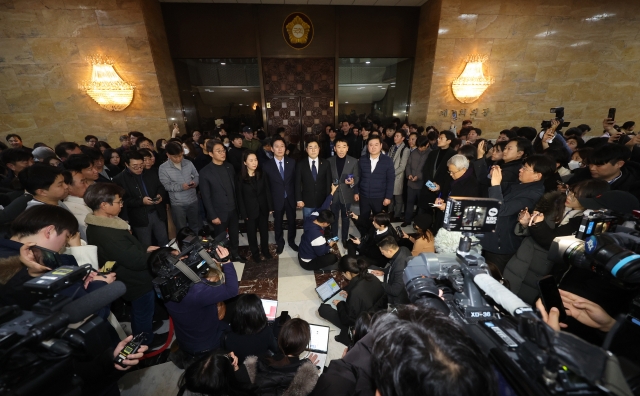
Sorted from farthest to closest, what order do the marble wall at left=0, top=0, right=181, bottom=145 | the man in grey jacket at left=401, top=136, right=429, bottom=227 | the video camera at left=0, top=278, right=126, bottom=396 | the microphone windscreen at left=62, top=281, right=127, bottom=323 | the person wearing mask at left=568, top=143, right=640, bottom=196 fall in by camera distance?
1. the marble wall at left=0, top=0, right=181, bottom=145
2. the man in grey jacket at left=401, top=136, right=429, bottom=227
3. the person wearing mask at left=568, top=143, right=640, bottom=196
4. the microphone windscreen at left=62, top=281, right=127, bottom=323
5. the video camera at left=0, top=278, right=126, bottom=396

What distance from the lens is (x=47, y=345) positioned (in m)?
0.83

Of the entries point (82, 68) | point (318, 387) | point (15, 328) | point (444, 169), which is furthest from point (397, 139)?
point (82, 68)

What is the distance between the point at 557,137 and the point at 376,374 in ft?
17.1

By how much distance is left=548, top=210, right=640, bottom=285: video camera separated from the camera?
987mm

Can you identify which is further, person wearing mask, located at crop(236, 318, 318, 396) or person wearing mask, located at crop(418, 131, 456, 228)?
person wearing mask, located at crop(418, 131, 456, 228)

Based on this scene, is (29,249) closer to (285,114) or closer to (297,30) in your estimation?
(285,114)

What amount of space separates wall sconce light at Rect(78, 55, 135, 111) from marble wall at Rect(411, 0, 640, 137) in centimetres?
721

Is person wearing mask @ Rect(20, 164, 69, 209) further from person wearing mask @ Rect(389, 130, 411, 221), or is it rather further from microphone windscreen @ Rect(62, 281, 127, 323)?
person wearing mask @ Rect(389, 130, 411, 221)

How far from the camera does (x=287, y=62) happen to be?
22.4 ft

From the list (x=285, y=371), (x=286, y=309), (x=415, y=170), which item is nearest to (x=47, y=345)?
(x=285, y=371)

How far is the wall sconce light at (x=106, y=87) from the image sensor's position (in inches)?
217

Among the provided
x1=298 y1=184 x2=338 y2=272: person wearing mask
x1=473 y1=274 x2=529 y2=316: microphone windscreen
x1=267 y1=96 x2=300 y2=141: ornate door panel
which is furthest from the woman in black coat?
x1=267 y1=96 x2=300 y2=141: ornate door panel

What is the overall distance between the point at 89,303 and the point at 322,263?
2.43 metres

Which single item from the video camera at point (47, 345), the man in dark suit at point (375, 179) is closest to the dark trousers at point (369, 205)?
→ the man in dark suit at point (375, 179)
